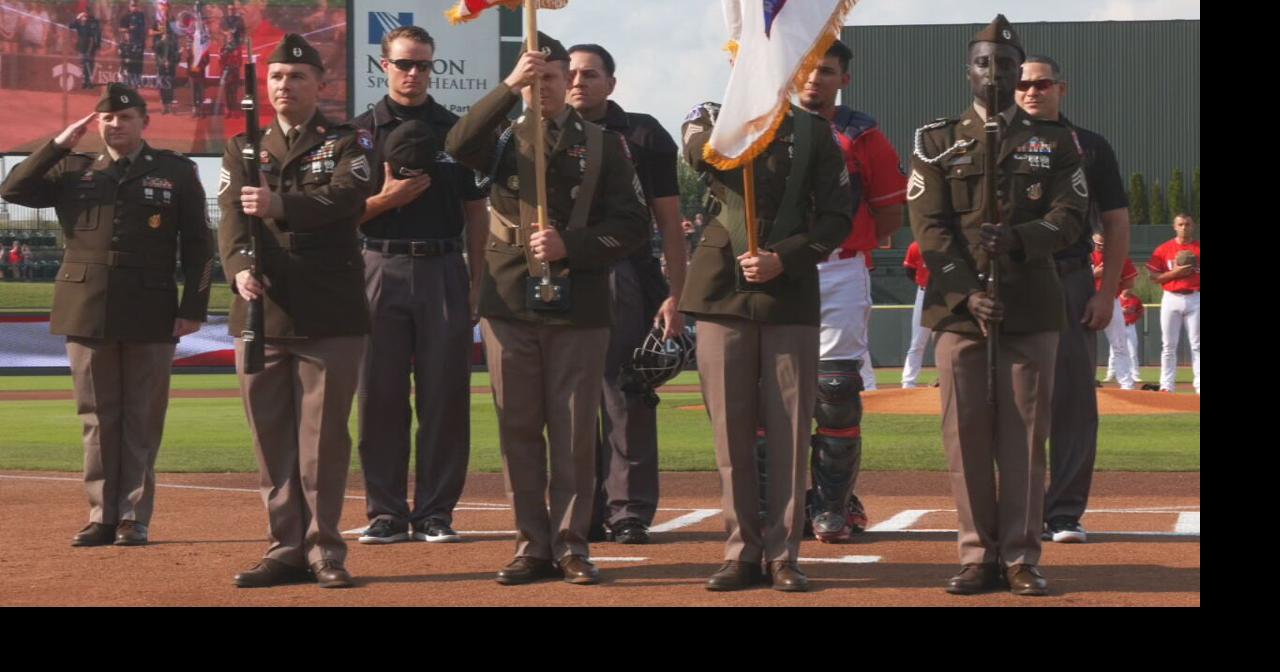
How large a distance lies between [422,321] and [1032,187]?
304 cm

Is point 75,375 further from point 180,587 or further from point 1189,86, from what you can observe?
point 1189,86

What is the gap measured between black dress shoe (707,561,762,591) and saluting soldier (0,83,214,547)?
10.3 ft

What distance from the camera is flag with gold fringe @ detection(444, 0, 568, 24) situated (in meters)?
7.32

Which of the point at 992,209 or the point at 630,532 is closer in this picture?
the point at 992,209

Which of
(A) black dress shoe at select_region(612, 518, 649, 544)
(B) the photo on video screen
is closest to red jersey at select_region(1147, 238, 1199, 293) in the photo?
(A) black dress shoe at select_region(612, 518, 649, 544)

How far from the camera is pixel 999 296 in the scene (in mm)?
6582

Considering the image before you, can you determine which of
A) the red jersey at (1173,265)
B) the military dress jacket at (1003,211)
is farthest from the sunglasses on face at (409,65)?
the red jersey at (1173,265)

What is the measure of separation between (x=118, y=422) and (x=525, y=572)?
8.88 ft

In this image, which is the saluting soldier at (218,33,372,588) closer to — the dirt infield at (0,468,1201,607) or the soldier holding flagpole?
the dirt infield at (0,468,1201,607)

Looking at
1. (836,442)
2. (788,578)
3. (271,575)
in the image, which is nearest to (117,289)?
(271,575)

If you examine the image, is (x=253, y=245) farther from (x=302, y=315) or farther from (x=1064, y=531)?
(x=1064, y=531)

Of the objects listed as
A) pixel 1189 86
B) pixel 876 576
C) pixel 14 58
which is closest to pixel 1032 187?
pixel 876 576

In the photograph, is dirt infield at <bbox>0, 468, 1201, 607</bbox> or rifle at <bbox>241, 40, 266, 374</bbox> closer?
dirt infield at <bbox>0, 468, 1201, 607</bbox>

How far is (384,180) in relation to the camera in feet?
27.2
